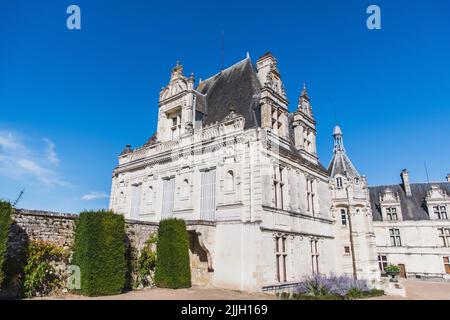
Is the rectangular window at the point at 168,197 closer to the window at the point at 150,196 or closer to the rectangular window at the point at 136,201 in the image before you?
the window at the point at 150,196

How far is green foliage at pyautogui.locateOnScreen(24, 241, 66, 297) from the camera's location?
10.1m

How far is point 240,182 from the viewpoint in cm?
1452

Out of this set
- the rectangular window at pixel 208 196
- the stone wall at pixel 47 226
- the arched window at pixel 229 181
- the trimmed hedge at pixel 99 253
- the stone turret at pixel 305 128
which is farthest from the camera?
the stone turret at pixel 305 128

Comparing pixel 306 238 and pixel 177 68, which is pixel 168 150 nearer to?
pixel 177 68

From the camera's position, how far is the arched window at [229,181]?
590 inches

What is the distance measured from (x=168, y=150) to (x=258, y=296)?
9.81 metres

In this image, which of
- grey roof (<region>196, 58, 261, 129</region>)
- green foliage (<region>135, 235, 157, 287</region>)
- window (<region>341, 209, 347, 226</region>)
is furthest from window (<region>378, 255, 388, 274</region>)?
green foliage (<region>135, 235, 157, 287</region>)

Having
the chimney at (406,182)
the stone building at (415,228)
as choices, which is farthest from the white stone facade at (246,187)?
the chimney at (406,182)

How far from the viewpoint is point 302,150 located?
19641 millimetres

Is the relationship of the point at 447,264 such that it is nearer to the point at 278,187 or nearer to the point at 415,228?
the point at 415,228

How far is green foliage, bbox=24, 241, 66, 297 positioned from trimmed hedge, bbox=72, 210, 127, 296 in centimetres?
64

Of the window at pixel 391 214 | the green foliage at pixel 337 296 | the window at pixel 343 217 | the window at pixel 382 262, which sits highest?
the window at pixel 391 214

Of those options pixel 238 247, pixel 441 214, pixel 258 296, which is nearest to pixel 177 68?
pixel 238 247

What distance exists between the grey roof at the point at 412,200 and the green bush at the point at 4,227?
33.8 meters
